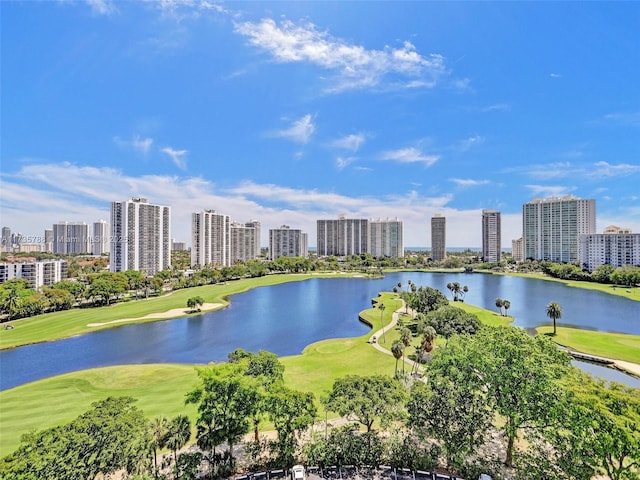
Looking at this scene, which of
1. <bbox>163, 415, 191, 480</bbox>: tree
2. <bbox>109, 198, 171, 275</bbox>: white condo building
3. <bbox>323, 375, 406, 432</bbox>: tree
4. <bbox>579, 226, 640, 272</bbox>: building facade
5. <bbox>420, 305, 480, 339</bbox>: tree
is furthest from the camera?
<bbox>579, 226, 640, 272</bbox>: building facade

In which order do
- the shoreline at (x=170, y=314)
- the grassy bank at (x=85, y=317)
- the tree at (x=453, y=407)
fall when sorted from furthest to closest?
the shoreline at (x=170, y=314) < the grassy bank at (x=85, y=317) < the tree at (x=453, y=407)

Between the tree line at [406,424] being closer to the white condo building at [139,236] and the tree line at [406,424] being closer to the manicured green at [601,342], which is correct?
the manicured green at [601,342]

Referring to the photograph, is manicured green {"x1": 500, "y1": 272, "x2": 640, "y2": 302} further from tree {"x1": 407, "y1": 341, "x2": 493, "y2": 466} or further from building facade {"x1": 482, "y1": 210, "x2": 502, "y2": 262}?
tree {"x1": 407, "y1": 341, "x2": 493, "y2": 466}

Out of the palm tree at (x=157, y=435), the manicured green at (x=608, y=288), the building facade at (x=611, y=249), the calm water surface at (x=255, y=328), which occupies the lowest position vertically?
the calm water surface at (x=255, y=328)

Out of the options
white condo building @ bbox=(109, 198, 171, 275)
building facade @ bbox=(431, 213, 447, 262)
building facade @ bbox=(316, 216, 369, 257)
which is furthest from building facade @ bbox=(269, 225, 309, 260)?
building facade @ bbox=(431, 213, 447, 262)

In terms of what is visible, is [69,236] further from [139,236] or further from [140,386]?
[140,386]

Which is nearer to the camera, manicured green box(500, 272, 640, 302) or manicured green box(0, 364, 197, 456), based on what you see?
manicured green box(0, 364, 197, 456)

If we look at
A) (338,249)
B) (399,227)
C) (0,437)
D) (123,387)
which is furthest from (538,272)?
(0,437)

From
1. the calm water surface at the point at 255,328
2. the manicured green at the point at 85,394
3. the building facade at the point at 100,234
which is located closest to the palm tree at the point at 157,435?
the manicured green at the point at 85,394
